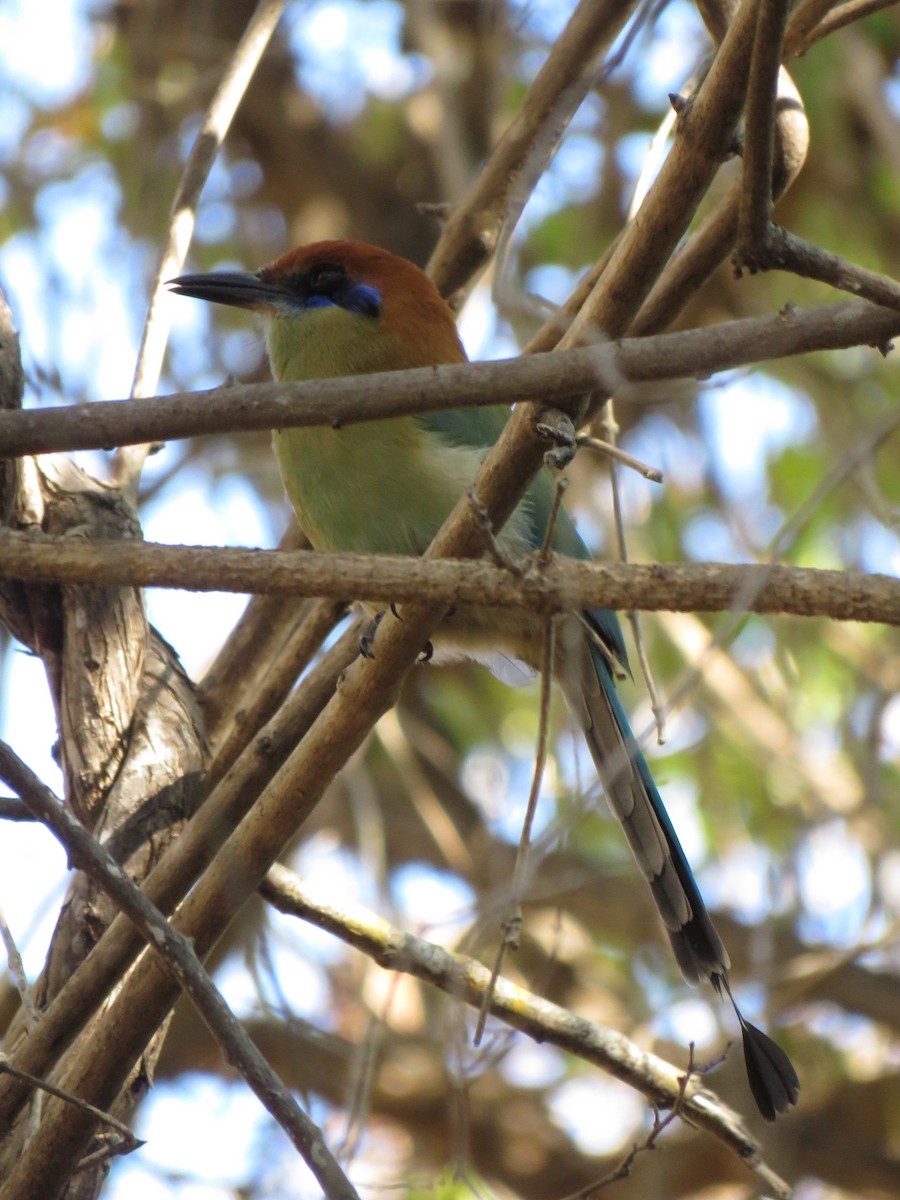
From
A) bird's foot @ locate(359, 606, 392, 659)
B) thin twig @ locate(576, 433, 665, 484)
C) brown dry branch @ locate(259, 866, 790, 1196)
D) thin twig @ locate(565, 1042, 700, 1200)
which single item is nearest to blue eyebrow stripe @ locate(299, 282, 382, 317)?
bird's foot @ locate(359, 606, 392, 659)

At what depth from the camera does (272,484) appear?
498cm

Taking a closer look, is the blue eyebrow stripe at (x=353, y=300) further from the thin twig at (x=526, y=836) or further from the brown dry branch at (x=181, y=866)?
the thin twig at (x=526, y=836)

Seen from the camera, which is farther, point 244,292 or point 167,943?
point 244,292

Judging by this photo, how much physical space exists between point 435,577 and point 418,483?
1.23 m

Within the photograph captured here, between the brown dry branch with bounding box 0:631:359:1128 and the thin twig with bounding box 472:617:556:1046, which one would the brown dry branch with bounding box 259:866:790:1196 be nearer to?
the brown dry branch with bounding box 0:631:359:1128

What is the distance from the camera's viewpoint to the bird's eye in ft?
11.0

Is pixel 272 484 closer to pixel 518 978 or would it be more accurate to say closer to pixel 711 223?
pixel 518 978

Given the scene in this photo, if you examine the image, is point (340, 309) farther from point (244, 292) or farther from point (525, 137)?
point (525, 137)

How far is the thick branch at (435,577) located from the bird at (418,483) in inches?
35.0

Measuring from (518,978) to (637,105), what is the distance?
342 cm

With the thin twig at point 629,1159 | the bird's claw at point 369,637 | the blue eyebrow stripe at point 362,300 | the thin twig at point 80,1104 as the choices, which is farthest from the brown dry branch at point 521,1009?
the blue eyebrow stripe at point 362,300

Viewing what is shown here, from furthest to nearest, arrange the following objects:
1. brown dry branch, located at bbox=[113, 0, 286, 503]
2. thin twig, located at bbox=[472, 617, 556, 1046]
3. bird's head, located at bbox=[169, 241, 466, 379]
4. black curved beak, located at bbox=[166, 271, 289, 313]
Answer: black curved beak, located at bbox=[166, 271, 289, 313], bird's head, located at bbox=[169, 241, 466, 379], brown dry branch, located at bbox=[113, 0, 286, 503], thin twig, located at bbox=[472, 617, 556, 1046]

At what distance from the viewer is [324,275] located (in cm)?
337

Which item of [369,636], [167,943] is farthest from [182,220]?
[167,943]
